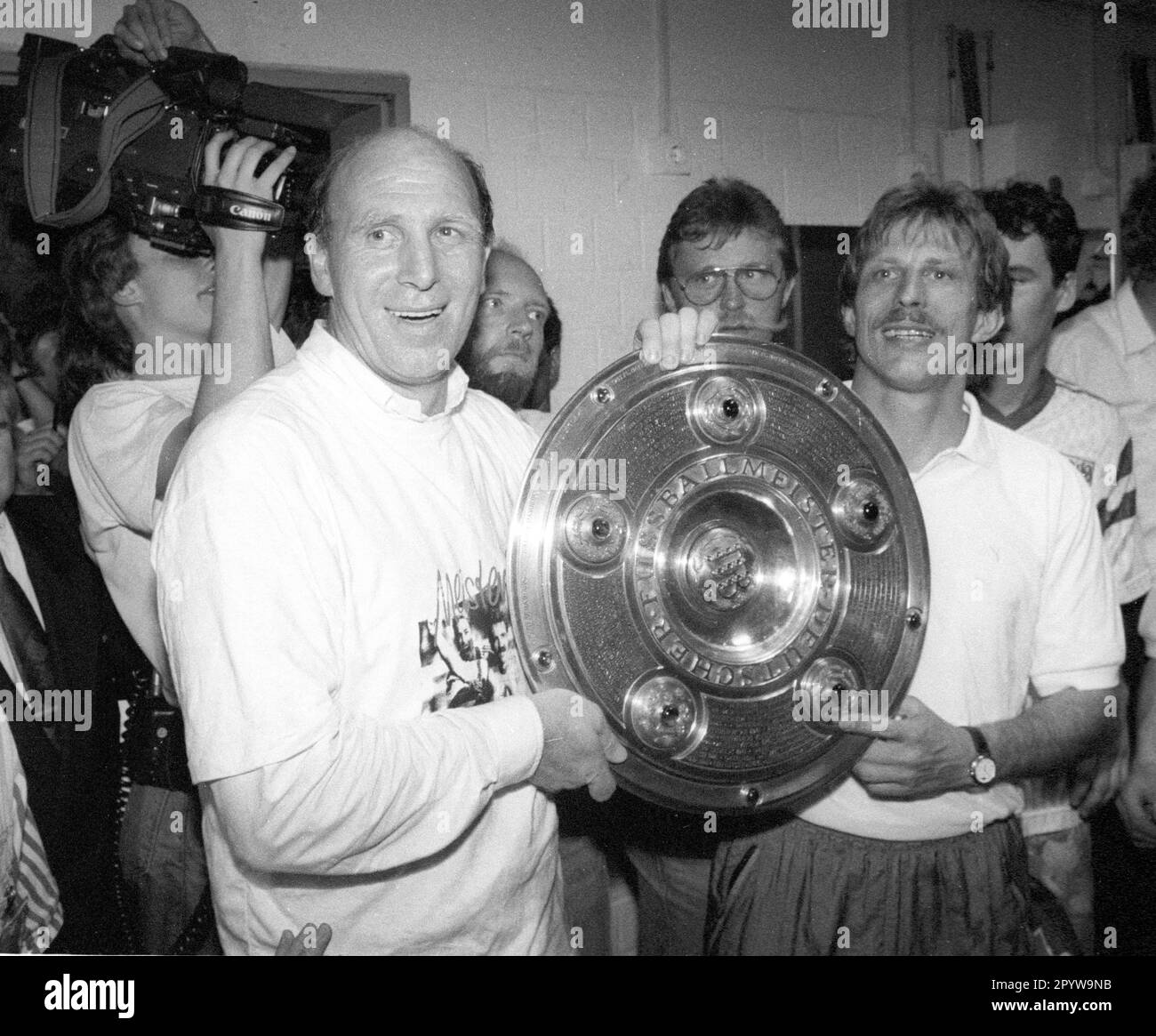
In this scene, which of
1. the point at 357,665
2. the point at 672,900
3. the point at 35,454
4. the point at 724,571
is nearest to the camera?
the point at 357,665

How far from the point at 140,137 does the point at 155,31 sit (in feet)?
0.64

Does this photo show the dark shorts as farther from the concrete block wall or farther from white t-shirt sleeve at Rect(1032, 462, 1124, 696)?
the concrete block wall

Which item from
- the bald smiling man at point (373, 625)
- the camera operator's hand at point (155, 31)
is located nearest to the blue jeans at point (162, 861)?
the bald smiling man at point (373, 625)

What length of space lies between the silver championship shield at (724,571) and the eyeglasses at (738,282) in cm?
43

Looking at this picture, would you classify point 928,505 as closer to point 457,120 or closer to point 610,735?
point 610,735

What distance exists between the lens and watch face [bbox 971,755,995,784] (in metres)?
1.29

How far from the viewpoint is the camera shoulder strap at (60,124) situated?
1.29 meters

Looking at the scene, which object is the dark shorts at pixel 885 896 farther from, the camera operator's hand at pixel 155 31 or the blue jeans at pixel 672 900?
the camera operator's hand at pixel 155 31

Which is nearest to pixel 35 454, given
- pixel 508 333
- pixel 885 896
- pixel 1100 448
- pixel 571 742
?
pixel 508 333

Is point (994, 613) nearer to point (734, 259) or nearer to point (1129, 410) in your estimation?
point (1129, 410)

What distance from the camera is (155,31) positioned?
139 centimetres

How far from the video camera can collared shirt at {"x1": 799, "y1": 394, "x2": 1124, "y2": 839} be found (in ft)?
2.86

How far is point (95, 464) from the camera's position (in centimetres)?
135

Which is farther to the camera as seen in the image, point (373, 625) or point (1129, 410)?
point (1129, 410)
